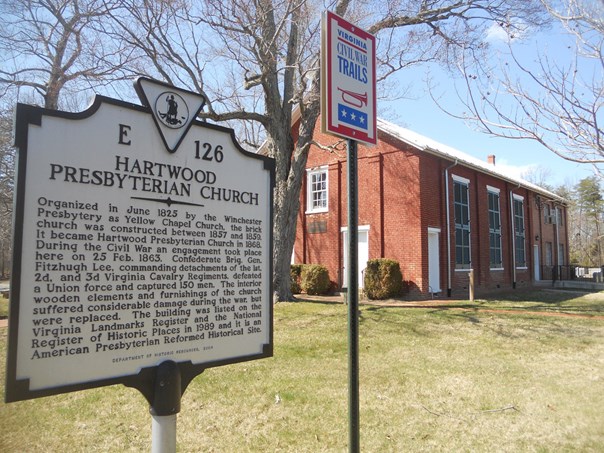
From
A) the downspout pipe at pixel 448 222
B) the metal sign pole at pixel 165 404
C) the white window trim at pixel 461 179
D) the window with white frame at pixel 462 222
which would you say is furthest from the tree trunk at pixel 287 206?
the metal sign pole at pixel 165 404

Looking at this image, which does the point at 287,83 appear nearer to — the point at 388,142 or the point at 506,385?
the point at 388,142

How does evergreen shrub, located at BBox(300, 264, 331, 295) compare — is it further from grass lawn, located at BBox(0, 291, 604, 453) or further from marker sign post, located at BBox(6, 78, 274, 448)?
marker sign post, located at BBox(6, 78, 274, 448)

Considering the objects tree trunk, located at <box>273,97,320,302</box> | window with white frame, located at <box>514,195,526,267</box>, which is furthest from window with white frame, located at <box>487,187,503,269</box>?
tree trunk, located at <box>273,97,320,302</box>

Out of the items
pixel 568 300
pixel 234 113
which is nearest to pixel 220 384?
pixel 234 113

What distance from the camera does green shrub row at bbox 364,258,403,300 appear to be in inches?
644

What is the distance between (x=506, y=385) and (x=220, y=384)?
351 centimetres

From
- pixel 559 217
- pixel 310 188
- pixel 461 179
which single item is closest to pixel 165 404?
pixel 310 188

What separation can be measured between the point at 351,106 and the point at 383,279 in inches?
541

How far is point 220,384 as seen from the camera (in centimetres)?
582

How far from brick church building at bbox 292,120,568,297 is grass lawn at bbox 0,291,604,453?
908 cm

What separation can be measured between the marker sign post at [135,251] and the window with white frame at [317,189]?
17167 mm

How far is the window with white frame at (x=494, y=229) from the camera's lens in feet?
71.7

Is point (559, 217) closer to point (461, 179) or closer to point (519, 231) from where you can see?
point (519, 231)

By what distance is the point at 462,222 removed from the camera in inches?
774
